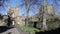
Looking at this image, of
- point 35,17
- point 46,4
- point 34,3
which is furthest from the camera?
point 35,17

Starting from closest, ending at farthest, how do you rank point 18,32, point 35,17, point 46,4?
point 18,32 → point 46,4 → point 35,17

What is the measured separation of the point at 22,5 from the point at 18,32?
14220mm

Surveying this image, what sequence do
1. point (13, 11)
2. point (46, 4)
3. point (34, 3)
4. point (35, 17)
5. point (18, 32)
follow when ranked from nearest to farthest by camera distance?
point (18, 32) → point (46, 4) → point (34, 3) → point (35, 17) → point (13, 11)

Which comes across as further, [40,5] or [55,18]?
[55,18]

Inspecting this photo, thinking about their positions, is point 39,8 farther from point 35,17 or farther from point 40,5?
point 35,17

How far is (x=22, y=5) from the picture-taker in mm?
28734

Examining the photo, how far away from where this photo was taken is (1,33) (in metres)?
13.7

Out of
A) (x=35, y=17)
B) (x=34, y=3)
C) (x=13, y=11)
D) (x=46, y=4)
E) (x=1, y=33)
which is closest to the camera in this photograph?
(x=1, y=33)

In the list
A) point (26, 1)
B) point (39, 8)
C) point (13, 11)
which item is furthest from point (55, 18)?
point (13, 11)

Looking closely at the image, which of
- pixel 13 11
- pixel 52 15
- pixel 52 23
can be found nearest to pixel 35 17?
pixel 52 15

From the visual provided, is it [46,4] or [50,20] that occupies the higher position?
[46,4]

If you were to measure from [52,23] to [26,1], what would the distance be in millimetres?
6591

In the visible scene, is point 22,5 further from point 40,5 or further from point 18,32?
point 18,32

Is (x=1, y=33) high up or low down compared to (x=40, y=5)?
down
